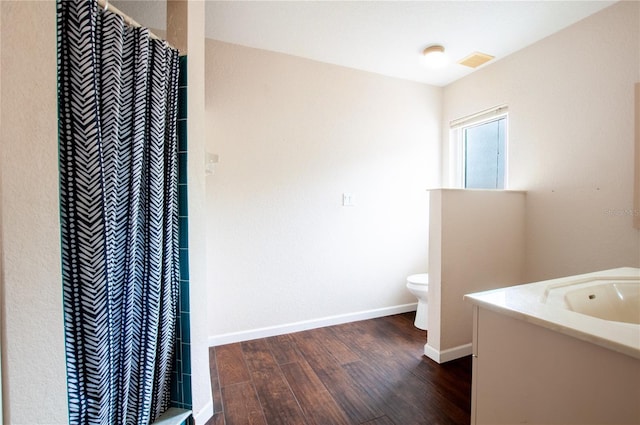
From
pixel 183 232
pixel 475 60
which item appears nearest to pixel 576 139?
pixel 475 60

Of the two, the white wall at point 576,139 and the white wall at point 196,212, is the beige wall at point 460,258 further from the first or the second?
the white wall at point 196,212

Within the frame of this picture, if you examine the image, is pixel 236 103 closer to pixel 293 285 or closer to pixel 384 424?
pixel 293 285

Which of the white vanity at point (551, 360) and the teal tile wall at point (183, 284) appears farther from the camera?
the teal tile wall at point (183, 284)

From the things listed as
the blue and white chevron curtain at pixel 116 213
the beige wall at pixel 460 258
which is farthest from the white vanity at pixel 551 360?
the blue and white chevron curtain at pixel 116 213

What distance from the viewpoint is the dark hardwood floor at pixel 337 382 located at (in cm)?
148

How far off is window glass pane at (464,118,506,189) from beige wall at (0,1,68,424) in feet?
10.1

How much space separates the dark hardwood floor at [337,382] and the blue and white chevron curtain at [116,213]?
1.72 ft

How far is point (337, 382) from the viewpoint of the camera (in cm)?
176

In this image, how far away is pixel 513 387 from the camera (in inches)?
38.7

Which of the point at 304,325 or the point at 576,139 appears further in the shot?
the point at 304,325

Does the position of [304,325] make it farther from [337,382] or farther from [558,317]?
[558,317]

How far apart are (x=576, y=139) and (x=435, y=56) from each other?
3.97 ft

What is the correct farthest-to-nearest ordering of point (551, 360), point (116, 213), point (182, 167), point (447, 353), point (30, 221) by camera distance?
point (447, 353)
point (182, 167)
point (116, 213)
point (551, 360)
point (30, 221)

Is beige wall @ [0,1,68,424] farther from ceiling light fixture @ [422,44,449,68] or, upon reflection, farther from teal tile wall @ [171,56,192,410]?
ceiling light fixture @ [422,44,449,68]
